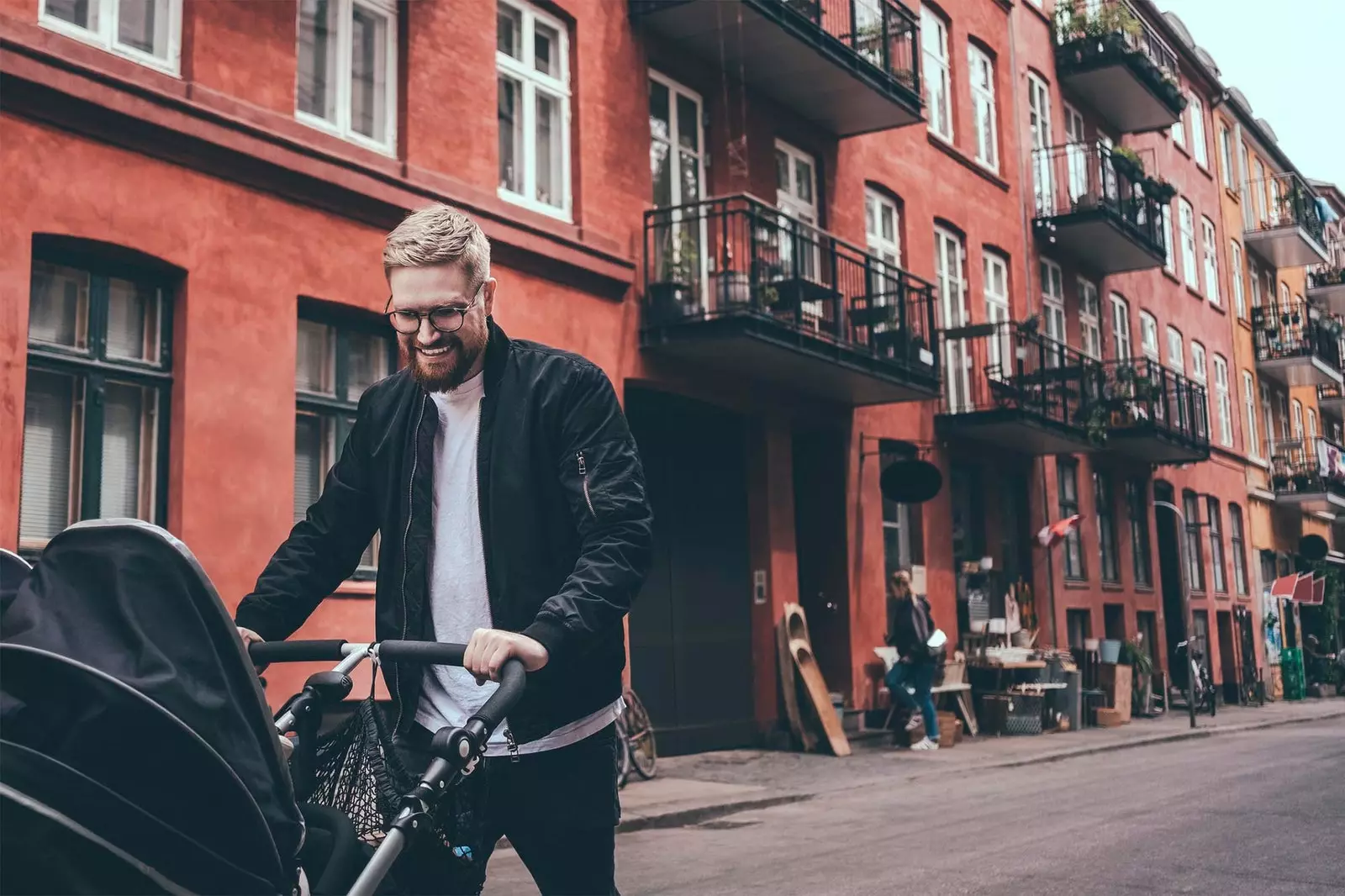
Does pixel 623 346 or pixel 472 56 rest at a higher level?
pixel 472 56

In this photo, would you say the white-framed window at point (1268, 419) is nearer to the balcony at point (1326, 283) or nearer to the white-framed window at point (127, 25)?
the balcony at point (1326, 283)

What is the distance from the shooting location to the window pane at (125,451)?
929 centimetres

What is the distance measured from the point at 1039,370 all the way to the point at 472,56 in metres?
11.6

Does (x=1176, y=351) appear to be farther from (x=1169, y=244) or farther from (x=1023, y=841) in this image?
(x=1023, y=841)

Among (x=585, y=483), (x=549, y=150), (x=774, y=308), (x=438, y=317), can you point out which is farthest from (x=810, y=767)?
(x=438, y=317)

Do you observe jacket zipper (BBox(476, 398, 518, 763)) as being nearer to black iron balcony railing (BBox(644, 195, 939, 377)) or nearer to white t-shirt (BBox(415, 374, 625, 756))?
white t-shirt (BBox(415, 374, 625, 756))

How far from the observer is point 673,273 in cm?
1433

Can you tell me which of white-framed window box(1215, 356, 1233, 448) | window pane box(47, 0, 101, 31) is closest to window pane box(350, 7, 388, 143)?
window pane box(47, 0, 101, 31)

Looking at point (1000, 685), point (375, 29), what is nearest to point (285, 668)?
point (375, 29)

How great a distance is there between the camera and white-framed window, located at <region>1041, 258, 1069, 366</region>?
80.2ft

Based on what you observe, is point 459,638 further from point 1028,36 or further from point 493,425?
point 1028,36

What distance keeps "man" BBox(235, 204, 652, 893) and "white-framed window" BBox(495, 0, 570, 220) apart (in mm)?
10116

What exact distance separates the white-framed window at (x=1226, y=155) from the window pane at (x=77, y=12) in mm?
33056

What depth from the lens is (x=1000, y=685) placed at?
19.5 metres
